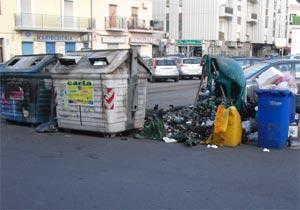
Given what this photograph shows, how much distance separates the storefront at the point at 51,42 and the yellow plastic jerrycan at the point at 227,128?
3270 centimetres

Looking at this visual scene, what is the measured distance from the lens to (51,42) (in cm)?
4238

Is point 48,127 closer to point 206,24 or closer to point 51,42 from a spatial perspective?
point 51,42

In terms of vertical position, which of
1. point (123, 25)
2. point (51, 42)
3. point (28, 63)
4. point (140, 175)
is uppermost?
point (123, 25)

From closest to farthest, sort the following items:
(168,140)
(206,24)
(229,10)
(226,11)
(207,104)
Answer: (168,140) < (207,104) < (206,24) < (226,11) < (229,10)

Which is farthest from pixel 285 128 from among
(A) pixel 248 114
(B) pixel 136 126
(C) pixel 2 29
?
(C) pixel 2 29

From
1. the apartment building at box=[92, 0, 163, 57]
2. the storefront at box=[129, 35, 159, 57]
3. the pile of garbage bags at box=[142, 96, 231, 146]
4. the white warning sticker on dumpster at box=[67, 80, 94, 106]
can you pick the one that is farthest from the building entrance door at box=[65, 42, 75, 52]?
the white warning sticker on dumpster at box=[67, 80, 94, 106]

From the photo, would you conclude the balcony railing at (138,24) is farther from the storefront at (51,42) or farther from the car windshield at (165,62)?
the car windshield at (165,62)

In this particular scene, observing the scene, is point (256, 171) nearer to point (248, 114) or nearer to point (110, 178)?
point (110, 178)

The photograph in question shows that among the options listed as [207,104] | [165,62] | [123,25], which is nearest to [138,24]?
[123,25]

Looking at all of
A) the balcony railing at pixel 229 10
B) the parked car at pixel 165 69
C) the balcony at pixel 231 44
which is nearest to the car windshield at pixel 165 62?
the parked car at pixel 165 69

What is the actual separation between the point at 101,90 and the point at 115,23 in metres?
39.6

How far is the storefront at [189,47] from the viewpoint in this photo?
65.2 meters

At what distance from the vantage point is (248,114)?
1105cm

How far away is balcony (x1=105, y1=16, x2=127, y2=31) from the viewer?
47453 mm
